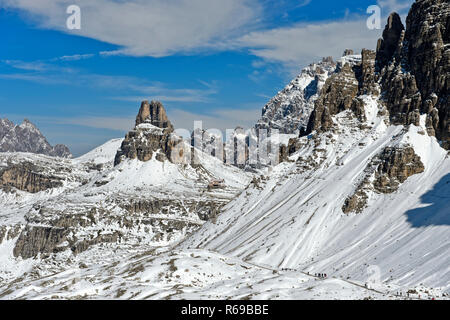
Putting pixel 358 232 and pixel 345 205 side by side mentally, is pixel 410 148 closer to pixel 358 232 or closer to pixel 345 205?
pixel 345 205

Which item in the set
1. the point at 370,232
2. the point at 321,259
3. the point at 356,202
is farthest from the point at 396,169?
the point at 321,259

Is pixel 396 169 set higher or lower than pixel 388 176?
higher

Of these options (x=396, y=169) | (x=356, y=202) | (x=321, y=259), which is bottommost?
(x=321, y=259)

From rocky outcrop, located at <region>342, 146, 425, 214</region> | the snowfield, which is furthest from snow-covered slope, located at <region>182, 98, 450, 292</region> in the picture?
rocky outcrop, located at <region>342, 146, 425, 214</region>

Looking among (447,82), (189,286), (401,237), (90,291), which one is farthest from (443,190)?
(90,291)

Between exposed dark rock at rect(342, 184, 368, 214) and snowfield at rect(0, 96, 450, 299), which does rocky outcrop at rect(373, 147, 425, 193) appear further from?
exposed dark rock at rect(342, 184, 368, 214)

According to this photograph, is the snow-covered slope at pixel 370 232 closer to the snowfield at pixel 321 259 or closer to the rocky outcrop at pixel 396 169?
the snowfield at pixel 321 259

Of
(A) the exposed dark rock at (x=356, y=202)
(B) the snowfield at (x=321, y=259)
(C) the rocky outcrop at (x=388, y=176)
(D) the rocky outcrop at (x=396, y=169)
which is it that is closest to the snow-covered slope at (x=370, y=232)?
→ (B) the snowfield at (x=321, y=259)

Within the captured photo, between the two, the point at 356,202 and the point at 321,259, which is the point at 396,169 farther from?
the point at 321,259
